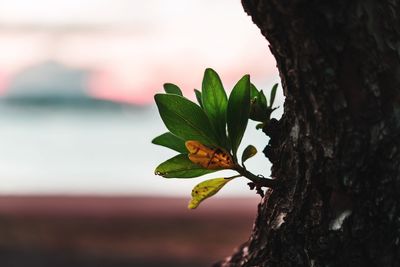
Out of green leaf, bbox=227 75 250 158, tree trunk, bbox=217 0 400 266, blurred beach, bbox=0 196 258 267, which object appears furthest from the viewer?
blurred beach, bbox=0 196 258 267

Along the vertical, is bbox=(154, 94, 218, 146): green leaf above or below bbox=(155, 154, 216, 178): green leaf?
above

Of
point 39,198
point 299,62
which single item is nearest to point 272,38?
point 299,62

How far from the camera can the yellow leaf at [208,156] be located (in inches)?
23.2

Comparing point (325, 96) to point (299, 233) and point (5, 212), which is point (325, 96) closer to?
point (299, 233)

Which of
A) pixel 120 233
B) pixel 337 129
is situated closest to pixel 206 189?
pixel 337 129

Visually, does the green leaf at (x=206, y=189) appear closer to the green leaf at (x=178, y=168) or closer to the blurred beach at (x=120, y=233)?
the green leaf at (x=178, y=168)

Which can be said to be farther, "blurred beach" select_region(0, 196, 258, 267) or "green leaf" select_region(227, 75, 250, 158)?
"blurred beach" select_region(0, 196, 258, 267)

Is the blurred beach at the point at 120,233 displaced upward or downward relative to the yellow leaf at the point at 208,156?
upward

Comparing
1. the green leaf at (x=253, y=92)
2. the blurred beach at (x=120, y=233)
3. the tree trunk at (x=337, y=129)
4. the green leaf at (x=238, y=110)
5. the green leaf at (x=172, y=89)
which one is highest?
the blurred beach at (x=120, y=233)

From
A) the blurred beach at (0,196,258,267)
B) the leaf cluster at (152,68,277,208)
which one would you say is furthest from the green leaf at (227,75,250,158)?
the blurred beach at (0,196,258,267)

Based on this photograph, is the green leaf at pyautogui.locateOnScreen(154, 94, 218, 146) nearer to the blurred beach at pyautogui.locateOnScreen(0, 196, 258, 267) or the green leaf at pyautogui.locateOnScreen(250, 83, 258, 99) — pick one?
the green leaf at pyautogui.locateOnScreen(250, 83, 258, 99)

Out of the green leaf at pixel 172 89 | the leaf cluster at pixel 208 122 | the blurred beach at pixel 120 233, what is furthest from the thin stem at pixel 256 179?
the blurred beach at pixel 120 233

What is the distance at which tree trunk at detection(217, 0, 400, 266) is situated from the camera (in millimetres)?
493

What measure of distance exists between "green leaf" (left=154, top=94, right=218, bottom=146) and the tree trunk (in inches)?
2.6
